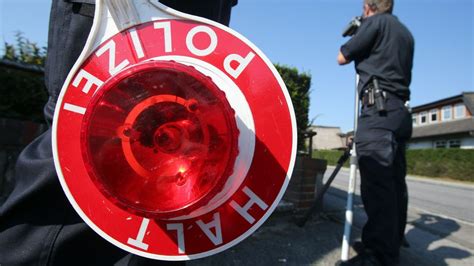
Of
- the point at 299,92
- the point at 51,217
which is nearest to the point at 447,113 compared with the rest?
the point at 299,92

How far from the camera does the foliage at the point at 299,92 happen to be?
140 inches

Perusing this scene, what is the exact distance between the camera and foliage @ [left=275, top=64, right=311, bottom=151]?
3559 millimetres

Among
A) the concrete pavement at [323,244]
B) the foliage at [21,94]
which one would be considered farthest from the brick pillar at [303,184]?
the foliage at [21,94]

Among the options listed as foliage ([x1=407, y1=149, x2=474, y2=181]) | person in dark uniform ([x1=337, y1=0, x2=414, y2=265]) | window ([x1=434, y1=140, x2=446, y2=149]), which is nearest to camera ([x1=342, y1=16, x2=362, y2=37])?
person in dark uniform ([x1=337, y1=0, x2=414, y2=265])

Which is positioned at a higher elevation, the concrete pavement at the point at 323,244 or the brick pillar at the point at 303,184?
the brick pillar at the point at 303,184

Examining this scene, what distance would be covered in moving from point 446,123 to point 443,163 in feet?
42.9

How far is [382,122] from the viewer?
1998mm

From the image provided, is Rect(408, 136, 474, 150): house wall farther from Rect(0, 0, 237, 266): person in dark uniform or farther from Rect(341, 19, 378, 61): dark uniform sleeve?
Rect(0, 0, 237, 266): person in dark uniform

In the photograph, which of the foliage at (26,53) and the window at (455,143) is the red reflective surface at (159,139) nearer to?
the foliage at (26,53)

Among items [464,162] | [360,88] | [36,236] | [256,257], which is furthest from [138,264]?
[464,162]

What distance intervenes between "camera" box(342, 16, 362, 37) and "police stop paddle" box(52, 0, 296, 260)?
2069 mm

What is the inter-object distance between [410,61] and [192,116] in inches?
84.3

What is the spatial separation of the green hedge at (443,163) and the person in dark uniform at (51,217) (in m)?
17.6

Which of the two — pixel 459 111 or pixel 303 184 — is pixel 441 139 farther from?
pixel 303 184
